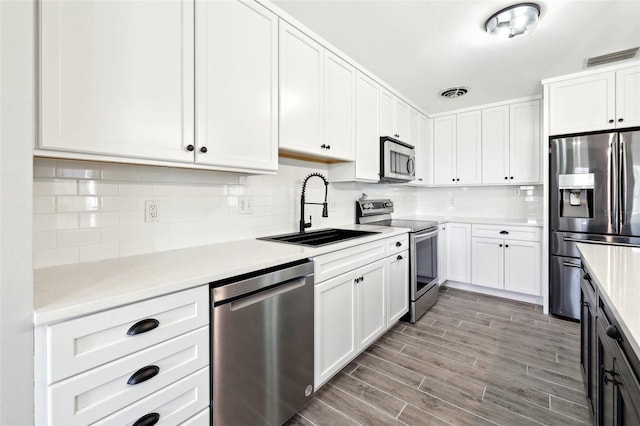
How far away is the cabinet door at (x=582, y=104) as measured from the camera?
2.72 metres

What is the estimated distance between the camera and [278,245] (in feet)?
5.96

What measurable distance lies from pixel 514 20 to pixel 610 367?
2.05 metres

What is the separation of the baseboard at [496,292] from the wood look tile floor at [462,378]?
18.6 inches

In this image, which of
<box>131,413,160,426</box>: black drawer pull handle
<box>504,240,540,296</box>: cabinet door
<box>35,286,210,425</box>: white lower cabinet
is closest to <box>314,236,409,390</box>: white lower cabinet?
<box>35,286,210,425</box>: white lower cabinet

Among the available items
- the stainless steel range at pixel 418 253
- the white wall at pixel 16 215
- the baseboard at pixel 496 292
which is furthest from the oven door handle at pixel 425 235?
the white wall at pixel 16 215

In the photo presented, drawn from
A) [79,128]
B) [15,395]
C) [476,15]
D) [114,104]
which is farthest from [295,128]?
[15,395]

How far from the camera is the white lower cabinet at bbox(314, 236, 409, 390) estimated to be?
1.78 m

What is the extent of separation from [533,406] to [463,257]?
2.17 m

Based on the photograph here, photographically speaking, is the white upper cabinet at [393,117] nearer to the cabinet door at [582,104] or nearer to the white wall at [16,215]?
the cabinet door at [582,104]

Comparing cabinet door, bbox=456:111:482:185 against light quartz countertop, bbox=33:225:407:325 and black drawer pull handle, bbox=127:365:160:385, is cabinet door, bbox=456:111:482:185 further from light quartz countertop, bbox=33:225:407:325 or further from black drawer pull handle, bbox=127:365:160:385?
black drawer pull handle, bbox=127:365:160:385

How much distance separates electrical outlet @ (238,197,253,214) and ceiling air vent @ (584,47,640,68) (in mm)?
3166

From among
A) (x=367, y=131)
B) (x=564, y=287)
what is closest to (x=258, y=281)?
(x=367, y=131)

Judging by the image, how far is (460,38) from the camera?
7.30 feet

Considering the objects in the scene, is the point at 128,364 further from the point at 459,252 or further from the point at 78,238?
the point at 459,252
